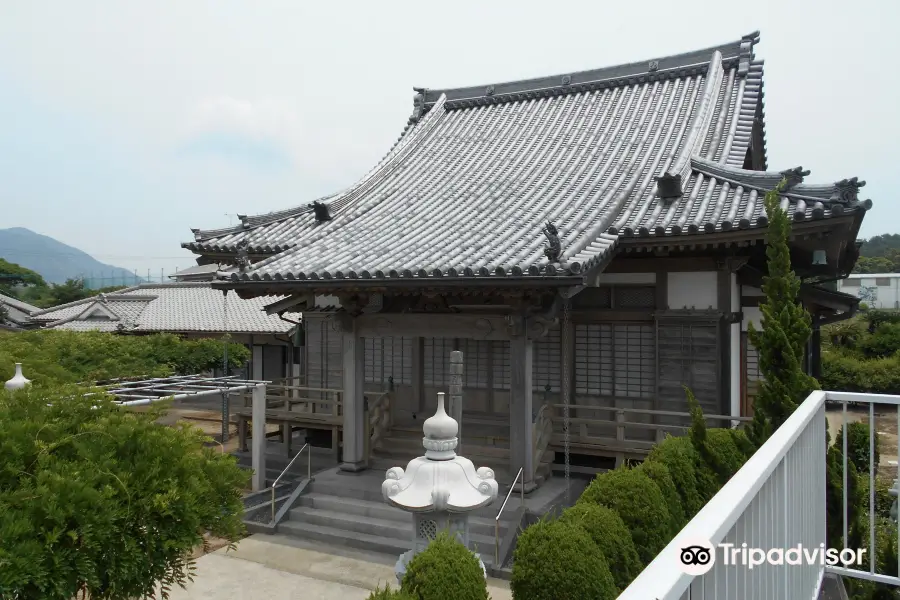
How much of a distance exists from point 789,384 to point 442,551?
4.01m

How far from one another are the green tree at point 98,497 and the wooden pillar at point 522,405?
5.97 meters

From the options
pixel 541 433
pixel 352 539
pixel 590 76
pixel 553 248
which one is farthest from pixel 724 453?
pixel 590 76

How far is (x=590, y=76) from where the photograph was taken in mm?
16812

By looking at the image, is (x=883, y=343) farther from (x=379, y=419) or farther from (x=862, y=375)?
(x=379, y=419)

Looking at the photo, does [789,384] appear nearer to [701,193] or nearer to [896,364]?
[701,193]

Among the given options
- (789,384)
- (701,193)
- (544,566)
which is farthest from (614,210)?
(544,566)

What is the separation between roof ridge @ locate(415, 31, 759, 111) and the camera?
49.2ft

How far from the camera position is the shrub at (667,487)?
5.91 metres

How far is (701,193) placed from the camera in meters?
10.9

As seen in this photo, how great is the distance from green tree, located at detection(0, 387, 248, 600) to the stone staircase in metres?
5.19

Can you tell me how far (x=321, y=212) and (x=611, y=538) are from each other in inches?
404

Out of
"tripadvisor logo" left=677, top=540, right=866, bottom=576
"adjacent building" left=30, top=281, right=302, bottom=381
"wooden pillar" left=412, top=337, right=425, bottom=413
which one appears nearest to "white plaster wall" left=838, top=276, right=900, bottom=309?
"adjacent building" left=30, top=281, right=302, bottom=381

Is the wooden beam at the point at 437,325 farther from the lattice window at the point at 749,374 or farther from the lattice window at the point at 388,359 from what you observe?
the lattice window at the point at 749,374

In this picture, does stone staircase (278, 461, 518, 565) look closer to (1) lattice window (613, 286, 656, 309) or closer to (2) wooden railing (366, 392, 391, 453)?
(2) wooden railing (366, 392, 391, 453)
